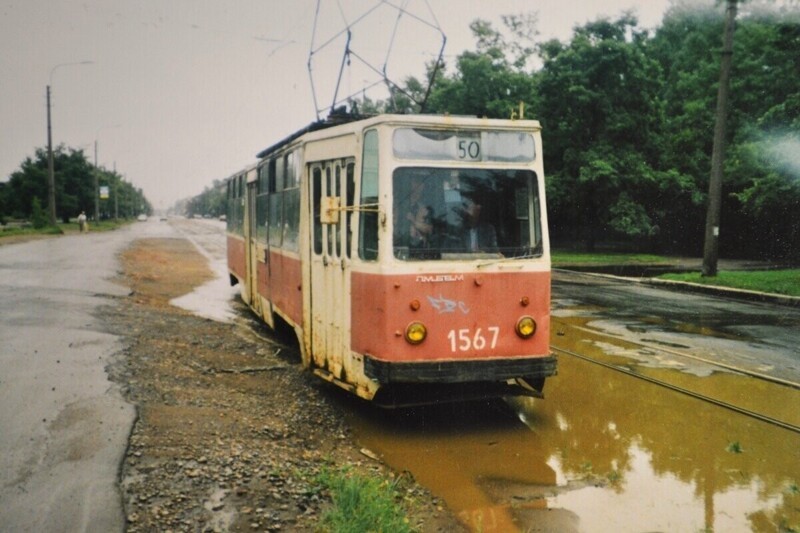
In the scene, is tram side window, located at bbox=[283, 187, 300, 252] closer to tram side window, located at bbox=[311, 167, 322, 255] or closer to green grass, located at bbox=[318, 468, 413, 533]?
tram side window, located at bbox=[311, 167, 322, 255]

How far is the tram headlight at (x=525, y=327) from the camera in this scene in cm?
680

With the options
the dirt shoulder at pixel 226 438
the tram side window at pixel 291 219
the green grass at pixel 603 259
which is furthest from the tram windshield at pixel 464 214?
the green grass at pixel 603 259

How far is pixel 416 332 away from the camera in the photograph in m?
6.49

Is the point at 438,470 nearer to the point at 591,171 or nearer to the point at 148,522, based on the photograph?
the point at 148,522

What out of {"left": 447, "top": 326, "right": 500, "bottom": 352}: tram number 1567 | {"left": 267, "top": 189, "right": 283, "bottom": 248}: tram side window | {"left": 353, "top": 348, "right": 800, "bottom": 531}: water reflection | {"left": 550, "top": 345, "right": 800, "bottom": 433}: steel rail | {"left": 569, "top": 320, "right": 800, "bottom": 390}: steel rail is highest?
{"left": 267, "top": 189, "right": 283, "bottom": 248}: tram side window

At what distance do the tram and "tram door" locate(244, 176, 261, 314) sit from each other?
17.6ft

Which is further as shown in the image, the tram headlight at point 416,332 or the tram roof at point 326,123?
the tram roof at point 326,123

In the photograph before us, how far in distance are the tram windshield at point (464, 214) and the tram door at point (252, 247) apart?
21.0ft

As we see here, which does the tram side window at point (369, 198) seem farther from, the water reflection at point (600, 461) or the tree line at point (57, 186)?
the tree line at point (57, 186)

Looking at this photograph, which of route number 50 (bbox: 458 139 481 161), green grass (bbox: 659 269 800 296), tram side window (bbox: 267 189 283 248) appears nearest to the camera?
route number 50 (bbox: 458 139 481 161)

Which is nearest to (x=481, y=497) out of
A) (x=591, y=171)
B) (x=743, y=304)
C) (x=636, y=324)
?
(x=636, y=324)

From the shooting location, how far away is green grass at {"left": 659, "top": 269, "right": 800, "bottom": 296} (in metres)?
17.6

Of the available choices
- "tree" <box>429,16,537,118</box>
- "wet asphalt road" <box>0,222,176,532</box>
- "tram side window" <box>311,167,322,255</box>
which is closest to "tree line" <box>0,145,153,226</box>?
"tree" <box>429,16,537,118</box>

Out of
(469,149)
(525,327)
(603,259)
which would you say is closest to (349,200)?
(469,149)
